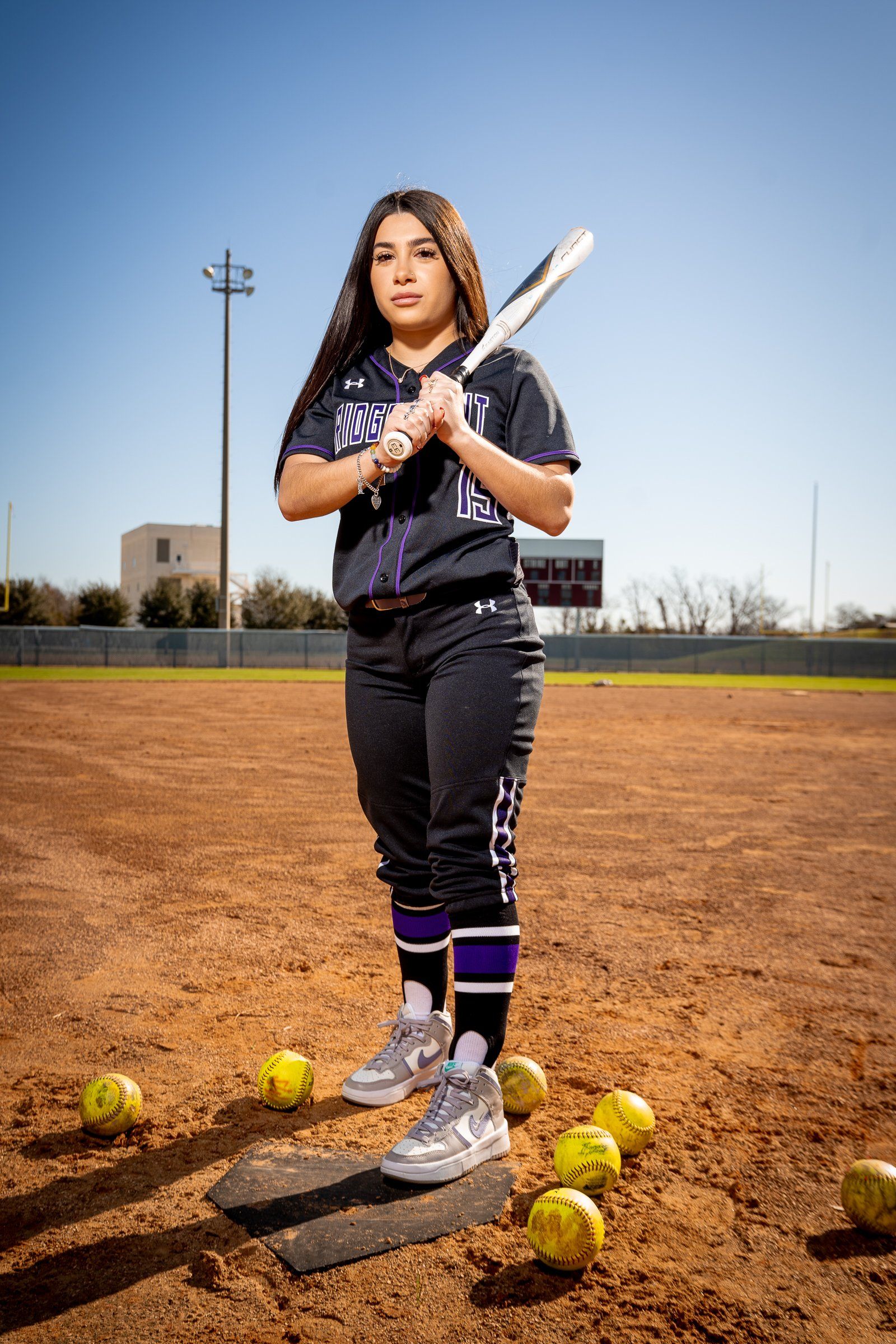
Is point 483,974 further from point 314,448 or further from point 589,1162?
point 314,448

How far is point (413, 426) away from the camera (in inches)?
78.3

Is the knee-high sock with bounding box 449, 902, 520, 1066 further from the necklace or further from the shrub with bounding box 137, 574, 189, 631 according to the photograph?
the shrub with bounding box 137, 574, 189, 631

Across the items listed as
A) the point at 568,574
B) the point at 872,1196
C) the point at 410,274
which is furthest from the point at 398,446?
the point at 568,574

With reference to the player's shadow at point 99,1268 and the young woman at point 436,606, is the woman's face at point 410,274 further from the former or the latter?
the player's shadow at point 99,1268

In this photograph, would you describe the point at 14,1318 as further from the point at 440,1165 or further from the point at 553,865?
the point at 553,865

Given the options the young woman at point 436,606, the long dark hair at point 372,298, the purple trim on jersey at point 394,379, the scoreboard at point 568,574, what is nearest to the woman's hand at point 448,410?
the young woman at point 436,606

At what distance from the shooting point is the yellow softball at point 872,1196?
5.88 ft

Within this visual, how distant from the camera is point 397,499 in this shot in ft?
7.26

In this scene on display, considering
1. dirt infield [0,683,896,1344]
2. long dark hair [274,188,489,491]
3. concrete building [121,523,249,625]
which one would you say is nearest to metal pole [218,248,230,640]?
dirt infield [0,683,896,1344]

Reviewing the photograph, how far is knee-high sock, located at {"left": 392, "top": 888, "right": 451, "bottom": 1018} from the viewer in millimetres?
2393

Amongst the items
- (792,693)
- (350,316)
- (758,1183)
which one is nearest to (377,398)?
(350,316)

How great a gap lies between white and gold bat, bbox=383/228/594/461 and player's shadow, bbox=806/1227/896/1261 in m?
1.67

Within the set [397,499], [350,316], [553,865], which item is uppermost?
[350,316]

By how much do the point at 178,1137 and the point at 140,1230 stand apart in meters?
0.38
